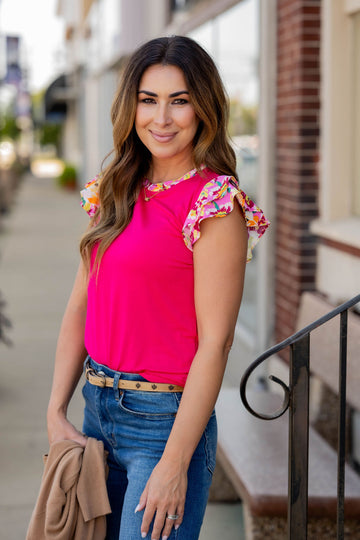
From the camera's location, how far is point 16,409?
220 inches

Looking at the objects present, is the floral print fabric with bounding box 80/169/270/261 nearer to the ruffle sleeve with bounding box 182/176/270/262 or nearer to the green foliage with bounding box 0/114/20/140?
the ruffle sleeve with bounding box 182/176/270/262

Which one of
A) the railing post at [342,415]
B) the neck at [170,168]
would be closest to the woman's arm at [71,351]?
the neck at [170,168]

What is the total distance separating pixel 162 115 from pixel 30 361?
5.07 meters

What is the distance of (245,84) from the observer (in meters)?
6.32

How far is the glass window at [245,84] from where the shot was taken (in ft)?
19.7

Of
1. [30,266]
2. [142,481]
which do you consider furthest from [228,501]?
[30,266]

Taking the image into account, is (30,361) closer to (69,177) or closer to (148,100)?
(148,100)

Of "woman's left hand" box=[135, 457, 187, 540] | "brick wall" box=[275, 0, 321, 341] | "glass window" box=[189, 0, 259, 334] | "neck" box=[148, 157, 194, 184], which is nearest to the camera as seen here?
"woman's left hand" box=[135, 457, 187, 540]

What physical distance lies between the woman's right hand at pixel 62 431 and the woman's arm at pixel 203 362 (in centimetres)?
31

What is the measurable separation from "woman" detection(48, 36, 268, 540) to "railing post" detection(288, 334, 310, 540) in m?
0.29

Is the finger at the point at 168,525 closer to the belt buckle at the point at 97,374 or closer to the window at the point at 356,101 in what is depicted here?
the belt buckle at the point at 97,374

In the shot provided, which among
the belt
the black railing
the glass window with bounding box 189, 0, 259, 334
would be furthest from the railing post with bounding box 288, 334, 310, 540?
the glass window with bounding box 189, 0, 259, 334

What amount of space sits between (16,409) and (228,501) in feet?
6.68

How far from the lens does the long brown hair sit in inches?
81.7
